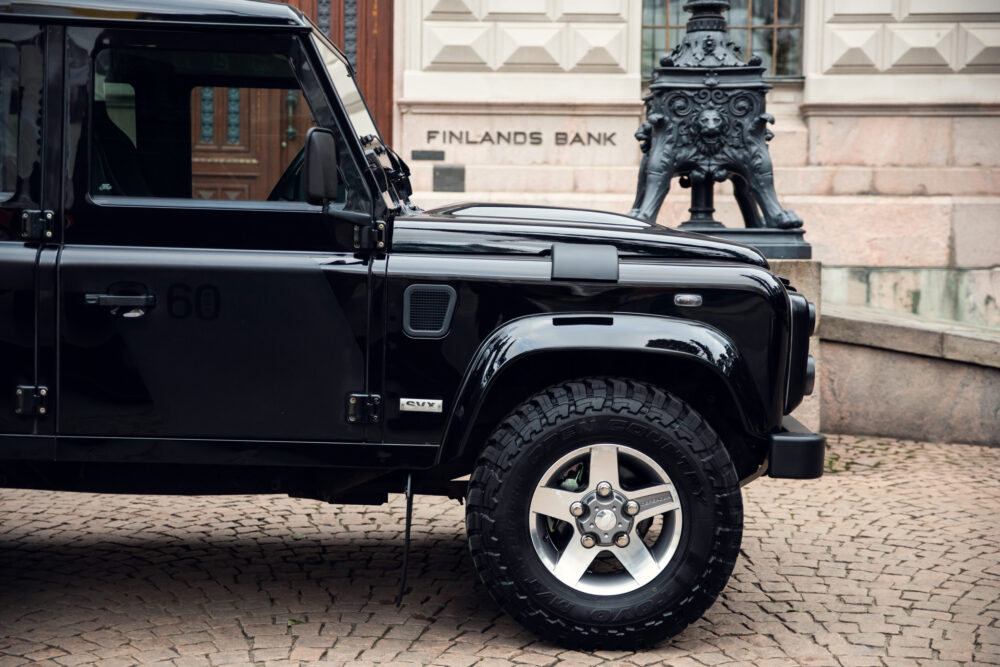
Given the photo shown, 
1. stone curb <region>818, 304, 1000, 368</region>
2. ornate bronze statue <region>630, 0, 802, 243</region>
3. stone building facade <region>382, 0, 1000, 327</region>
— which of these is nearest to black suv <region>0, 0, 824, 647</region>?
ornate bronze statue <region>630, 0, 802, 243</region>

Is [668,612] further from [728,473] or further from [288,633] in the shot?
[288,633]

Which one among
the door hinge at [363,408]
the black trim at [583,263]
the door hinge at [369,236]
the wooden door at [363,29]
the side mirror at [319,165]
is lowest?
the door hinge at [363,408]

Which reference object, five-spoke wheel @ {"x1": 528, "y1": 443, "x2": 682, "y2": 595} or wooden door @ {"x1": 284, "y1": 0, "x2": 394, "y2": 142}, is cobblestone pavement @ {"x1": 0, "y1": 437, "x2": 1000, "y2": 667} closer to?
five-spoke wheel @ {"x1": 528, "y1": 443, "x2": 682, "y2": 595}

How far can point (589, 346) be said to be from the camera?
3793 millimetres

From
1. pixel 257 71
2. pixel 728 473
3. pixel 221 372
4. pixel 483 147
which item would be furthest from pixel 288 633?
pixel 483 147

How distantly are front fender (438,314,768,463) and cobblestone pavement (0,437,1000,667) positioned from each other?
0.82m

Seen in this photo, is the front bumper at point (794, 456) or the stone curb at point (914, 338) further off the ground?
the stone curb at point (914, 338)

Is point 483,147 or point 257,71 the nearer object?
point 257,71

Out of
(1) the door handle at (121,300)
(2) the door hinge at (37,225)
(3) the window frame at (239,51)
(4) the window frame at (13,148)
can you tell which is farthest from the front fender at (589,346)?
(4) the window frame at (13,148)

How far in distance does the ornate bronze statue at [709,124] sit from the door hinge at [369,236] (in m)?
3.99

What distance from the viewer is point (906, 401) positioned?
309 inches

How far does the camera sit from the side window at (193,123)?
383 cm

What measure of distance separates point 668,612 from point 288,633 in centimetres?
130

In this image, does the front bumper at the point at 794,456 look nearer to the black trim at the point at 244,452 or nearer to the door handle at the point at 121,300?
the black trim at the point at 244,452
